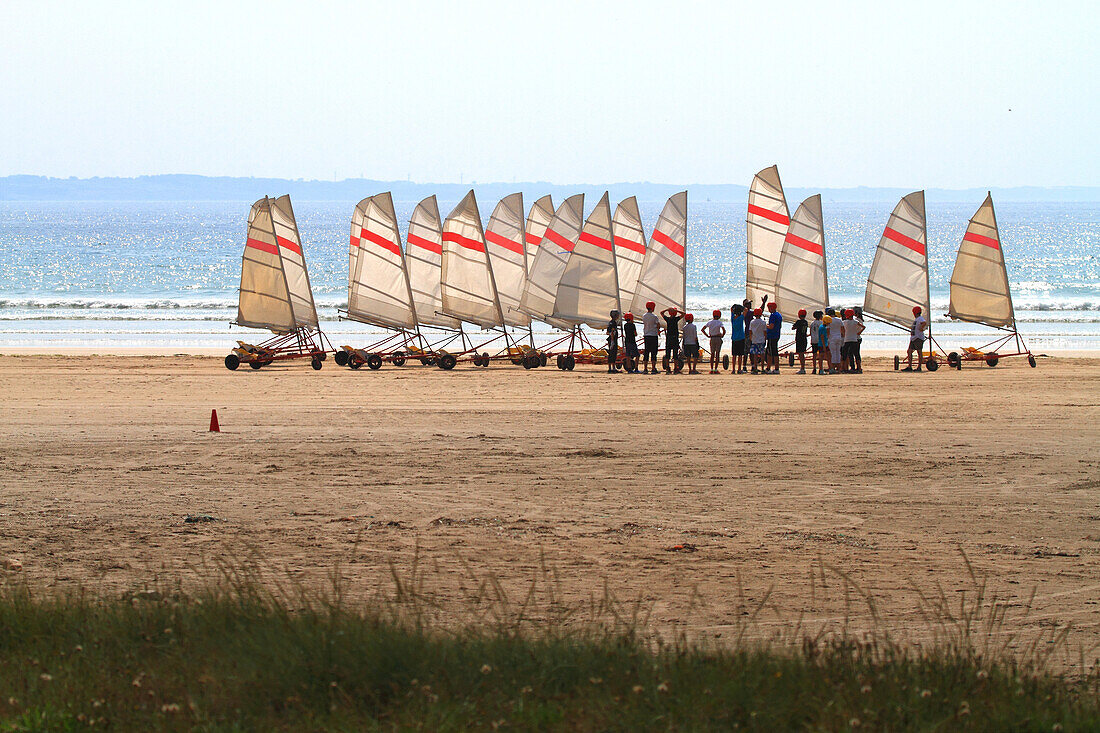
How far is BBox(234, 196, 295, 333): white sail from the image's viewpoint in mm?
23094

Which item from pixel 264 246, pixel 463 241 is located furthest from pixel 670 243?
pixel 264 246

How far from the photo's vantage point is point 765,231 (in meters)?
26.4

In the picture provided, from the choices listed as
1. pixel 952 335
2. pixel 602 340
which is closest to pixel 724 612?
pixel 602 340

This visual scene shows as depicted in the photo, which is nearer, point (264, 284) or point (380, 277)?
point (264, 284)

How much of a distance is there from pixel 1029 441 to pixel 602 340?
1847 cm

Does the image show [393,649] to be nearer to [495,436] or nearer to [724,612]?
[724,612]

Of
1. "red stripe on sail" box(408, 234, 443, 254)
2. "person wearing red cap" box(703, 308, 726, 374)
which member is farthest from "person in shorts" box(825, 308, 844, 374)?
"red stripe on sail" box(408, 234, 443, 254)

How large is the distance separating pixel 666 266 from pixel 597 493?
15976mm

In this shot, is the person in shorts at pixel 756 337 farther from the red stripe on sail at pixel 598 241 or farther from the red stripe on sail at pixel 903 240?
the red stripe on sail at pixel 903 240

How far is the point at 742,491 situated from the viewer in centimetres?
979

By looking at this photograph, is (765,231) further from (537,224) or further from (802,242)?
(537,224)

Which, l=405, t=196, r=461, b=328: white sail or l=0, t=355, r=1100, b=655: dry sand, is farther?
l=405, t=196, r=461, b=328: white sail

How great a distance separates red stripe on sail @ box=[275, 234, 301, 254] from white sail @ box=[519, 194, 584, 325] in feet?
15.8

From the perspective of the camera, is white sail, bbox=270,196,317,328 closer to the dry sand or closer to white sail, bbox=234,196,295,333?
white sail, bbox=234,196,295,333
